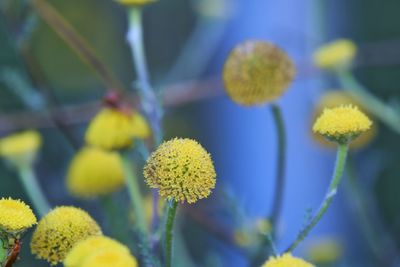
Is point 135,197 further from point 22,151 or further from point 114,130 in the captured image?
point 22,151

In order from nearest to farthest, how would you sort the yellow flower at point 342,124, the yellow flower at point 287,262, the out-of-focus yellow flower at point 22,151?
the yellow flower at point 287,262, the yellow flower at point 342,124, the out-of-focus yellow flower at point 22,151

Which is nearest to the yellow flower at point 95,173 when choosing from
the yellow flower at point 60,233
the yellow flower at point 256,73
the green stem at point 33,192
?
the green stem at point 33,192

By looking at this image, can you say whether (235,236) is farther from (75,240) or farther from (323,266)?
(75,240)

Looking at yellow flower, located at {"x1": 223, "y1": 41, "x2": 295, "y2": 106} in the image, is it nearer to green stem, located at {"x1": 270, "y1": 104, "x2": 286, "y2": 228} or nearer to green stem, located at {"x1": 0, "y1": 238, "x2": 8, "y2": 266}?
green stem, located at {"x1": 270, "y1": 104, "x2": 286, "y2": 228}

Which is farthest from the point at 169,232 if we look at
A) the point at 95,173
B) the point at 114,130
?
the point at 95,173

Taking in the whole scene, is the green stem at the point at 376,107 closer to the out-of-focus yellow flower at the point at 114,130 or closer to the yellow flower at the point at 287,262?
the out-of-focus yellow flower at the point at 114,130

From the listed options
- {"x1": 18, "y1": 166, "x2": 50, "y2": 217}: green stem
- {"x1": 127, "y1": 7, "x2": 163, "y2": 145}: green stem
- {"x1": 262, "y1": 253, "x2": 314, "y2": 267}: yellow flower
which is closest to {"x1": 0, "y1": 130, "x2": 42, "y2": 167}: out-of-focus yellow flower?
{"x1": 18, "y1": 166, "x2": 50, "y2": 217}: green stem

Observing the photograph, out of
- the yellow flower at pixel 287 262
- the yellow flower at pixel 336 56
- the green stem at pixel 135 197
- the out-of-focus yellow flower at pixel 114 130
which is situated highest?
the yellow flower at pixel 336 56
